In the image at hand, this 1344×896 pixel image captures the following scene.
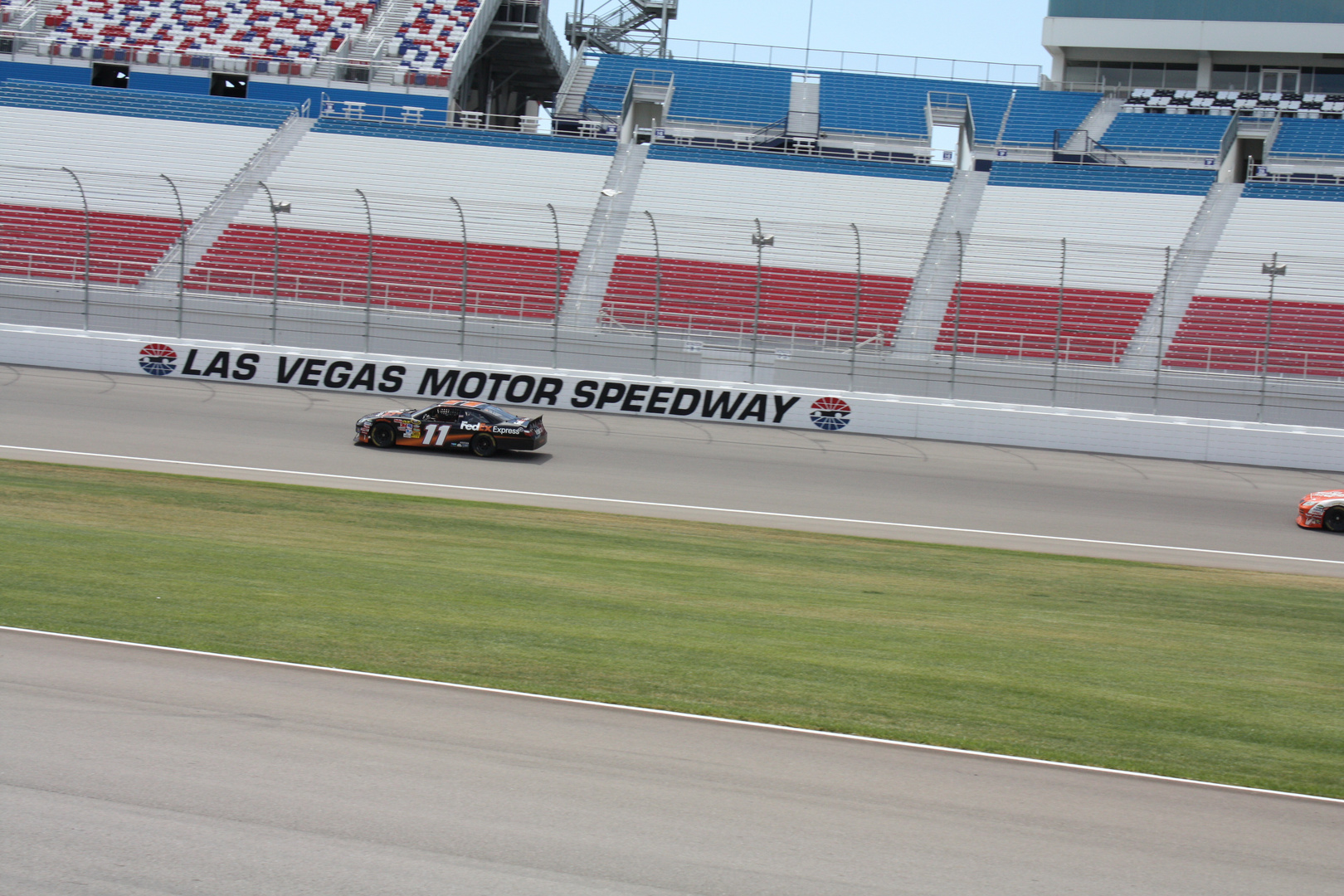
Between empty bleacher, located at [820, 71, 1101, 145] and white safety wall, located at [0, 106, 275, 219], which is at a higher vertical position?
empty bleacher, located at [820, 71, 1101, 145]

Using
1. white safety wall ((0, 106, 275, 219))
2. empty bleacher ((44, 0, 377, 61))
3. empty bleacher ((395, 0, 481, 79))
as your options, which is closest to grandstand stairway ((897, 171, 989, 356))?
empty bleacher ((395, 0, 481, 79))

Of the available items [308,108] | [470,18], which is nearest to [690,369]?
[308,108]

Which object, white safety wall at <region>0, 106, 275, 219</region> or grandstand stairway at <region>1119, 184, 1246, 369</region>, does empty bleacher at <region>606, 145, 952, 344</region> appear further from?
white safety wall at <region>0, 106, 275, 219</region>

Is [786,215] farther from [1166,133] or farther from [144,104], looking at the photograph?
[144,104]

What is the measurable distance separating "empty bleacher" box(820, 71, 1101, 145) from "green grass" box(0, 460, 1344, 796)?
1162 inches

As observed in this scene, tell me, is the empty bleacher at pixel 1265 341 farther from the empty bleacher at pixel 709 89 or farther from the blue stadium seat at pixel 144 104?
the blue stadium seat at pixel 144 104

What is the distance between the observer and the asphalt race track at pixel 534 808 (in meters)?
4.54

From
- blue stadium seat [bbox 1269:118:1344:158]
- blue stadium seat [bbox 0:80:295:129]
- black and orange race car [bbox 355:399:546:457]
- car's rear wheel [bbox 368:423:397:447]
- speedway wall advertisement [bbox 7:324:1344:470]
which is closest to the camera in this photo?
black and orange race car [bbox 355:399:546:457]

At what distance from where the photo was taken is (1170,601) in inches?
433

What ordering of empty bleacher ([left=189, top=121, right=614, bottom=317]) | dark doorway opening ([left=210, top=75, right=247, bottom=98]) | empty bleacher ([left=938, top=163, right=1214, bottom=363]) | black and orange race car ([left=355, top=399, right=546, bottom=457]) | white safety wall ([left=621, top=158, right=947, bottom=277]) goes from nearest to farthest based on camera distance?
1. black and orange race car ([left=355, top=399, right=546, bottom=457])
2. empty bleacher ([left=938, top=163, right=1214, bottom=363])
3. empty bleacher ([left=189, top=121, right=614, bottom=317])
4. white safety wall ([left=621, top=158, right=947, bottom=277])
5. dark doorway opening ([left=210, top=75, right=247, bottom=98])

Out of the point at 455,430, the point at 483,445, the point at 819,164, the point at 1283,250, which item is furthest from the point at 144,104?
the point at 1283,250

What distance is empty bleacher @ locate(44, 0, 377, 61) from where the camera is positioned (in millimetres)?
41562

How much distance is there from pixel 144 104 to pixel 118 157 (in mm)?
3768

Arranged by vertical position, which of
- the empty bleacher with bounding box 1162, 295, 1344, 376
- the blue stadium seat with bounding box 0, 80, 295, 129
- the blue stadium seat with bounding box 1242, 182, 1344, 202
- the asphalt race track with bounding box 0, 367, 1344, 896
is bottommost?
the asphalt race track with bounding box 0, 367, 1344, 896
